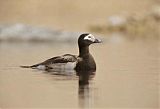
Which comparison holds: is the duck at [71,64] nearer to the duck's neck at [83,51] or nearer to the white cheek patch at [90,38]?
the duck's neck at [83,51]

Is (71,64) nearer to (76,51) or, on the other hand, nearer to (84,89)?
(84,89)

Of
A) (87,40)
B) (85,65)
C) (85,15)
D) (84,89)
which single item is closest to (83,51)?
(87,40)

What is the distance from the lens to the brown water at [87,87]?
1238 cm

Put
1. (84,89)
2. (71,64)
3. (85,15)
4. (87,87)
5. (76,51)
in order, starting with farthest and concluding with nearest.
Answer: (85,15) → (76,51) → (71,64) → (87,87) → (84,89)

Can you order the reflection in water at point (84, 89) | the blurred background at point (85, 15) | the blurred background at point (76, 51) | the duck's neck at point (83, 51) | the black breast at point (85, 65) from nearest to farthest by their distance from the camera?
the reflection in water at point (84, 89) < the blurred background at point (76, 51) < the black breast at point (85, 65) < the duck's neck at point (83, 51) < the blurred background at point (85, 15)

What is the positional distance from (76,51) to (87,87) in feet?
36.1

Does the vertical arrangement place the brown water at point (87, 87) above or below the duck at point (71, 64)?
below

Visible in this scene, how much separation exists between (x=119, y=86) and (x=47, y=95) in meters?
1.81

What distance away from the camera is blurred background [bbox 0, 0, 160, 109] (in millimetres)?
12883

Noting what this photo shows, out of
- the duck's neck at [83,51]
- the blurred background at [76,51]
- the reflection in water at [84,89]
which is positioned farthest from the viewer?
the duck's neck at [83,51]

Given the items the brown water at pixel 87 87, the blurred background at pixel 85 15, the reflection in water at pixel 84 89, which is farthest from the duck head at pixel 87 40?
the blurred background at pixel 85 15

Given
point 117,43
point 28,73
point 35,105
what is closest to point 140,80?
point 28,73

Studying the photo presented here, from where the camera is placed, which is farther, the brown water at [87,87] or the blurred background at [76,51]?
the blurred background at [76,51]

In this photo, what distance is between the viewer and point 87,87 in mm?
14180
